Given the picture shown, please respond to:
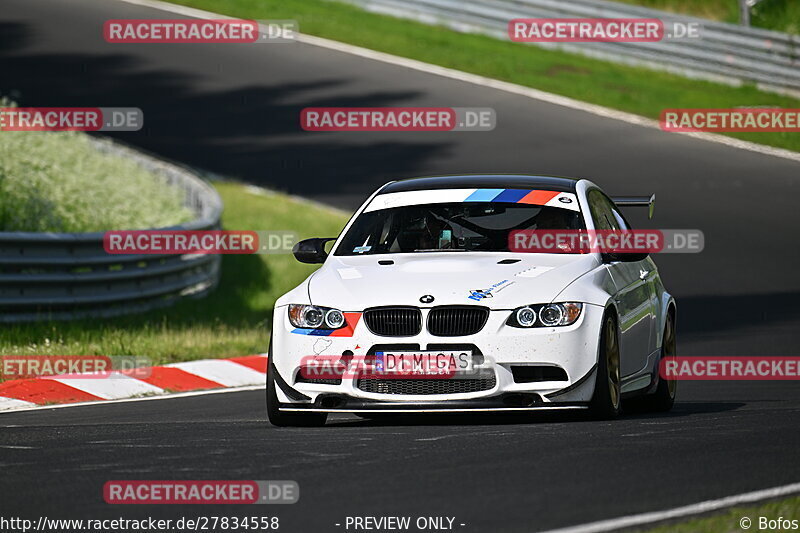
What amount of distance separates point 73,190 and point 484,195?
1067 cm

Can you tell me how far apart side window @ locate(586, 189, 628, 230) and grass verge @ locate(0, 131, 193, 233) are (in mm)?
8421

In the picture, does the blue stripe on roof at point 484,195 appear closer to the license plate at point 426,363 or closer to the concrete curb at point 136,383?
the license plate at point 426,363

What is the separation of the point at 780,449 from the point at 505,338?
1.76 m

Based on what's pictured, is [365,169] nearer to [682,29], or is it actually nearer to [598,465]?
[682,29]

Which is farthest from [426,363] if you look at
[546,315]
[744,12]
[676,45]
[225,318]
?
[744,12]

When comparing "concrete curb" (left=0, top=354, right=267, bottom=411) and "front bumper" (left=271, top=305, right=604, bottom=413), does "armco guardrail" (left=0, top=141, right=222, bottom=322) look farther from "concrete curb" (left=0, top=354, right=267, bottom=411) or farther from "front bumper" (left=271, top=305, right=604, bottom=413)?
"front bumper" (left=271, top=305, right=604, bottom=413)

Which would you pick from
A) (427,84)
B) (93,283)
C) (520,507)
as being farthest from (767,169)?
(520,507)

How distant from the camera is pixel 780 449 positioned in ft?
26.1

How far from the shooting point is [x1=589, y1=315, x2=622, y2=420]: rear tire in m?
9.17

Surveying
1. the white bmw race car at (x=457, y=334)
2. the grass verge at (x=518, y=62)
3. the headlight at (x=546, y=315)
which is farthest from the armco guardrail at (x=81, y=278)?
the grass verge at (x=518, y=62)

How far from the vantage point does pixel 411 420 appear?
10.0 meters

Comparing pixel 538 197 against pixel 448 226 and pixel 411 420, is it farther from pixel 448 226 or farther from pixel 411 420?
pixel 411 420

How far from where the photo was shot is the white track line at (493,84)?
2730 cm

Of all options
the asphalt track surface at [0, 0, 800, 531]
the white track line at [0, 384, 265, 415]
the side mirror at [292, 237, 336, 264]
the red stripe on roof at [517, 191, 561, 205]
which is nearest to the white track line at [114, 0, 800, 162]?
the asphalt track surface at [0, 0, 800, 531]
